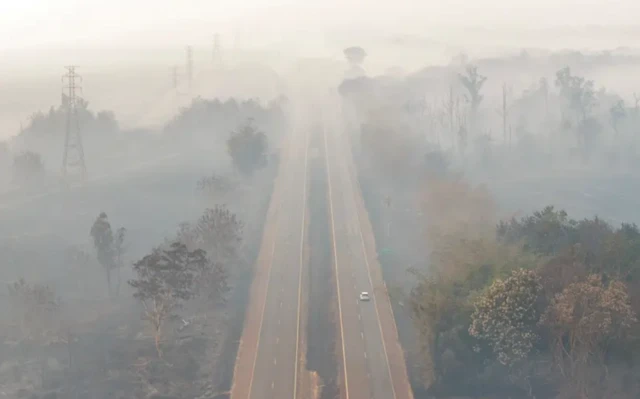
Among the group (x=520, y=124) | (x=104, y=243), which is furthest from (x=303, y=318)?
(x=520, y=124)

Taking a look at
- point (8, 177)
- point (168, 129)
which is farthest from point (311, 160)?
point (8, 177)

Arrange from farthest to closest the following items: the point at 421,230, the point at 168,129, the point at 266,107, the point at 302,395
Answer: the point at 266,107
the point at 168,129
the point at 421,230
the point at 302,395

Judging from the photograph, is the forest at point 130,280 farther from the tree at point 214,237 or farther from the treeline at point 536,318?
the treeline at point 536,318

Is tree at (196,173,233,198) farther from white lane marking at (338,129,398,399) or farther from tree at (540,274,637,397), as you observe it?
tree at (540,274,637,397)

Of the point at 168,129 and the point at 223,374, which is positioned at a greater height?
the point at 168,129

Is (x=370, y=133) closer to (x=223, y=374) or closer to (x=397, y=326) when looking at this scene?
(x=397, y=326)

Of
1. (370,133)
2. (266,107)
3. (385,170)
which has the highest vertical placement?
(266,107)

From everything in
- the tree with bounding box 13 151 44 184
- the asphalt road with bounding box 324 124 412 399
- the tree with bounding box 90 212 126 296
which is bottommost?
the asphalt road with bounding box 324 124 412 399

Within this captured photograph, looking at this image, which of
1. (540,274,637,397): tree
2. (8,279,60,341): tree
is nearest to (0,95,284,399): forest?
(8,279,60,341): tree
